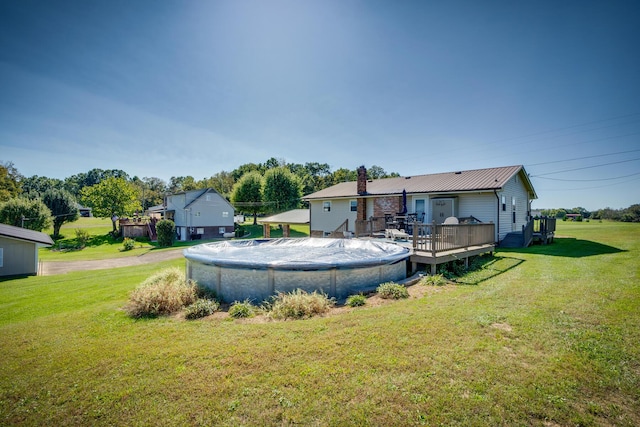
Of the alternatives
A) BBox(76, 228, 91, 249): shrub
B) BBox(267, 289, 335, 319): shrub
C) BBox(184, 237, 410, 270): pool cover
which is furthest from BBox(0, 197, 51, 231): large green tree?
BBox(267, 289, 335, 319): shrub

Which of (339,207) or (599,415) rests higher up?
(339,207)

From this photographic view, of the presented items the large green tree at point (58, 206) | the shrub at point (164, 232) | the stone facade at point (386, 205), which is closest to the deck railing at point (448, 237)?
the stone facade at point (386, 205)

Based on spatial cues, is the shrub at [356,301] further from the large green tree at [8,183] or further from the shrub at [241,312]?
the large green tree at [8,183]

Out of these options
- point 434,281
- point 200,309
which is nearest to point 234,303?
point 200,309

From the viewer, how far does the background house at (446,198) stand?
14117 millimetres

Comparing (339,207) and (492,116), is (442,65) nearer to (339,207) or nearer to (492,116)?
(492,116)

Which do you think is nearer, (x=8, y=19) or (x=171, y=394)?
(x=171, y=394)

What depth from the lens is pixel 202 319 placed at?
16.9 ft

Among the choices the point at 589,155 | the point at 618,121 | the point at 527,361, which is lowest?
the point at 527,361

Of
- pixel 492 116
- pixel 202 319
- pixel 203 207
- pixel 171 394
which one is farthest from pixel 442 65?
pixel 203 207

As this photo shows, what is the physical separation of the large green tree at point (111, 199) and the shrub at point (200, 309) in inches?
1471

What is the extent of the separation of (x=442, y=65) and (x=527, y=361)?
14169 millimetres

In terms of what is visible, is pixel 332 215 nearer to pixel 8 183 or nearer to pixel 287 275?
pixel 287 275

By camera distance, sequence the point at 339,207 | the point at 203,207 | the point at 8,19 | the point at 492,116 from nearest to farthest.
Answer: the point at 8,19, the point at 492,116, the point at 339,207, the point at 203,207
